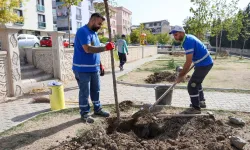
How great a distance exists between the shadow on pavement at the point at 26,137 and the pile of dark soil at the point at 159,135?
59cm

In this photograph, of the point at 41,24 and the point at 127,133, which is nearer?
the point at 127,133

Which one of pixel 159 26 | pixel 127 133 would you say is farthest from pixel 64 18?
pixel 159 26

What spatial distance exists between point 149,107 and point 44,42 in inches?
777

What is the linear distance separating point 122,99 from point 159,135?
9.20 feet

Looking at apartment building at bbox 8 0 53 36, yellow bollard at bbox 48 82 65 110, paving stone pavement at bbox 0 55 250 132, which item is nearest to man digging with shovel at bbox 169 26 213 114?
paving stone pavement at bbox 0 55 250 132

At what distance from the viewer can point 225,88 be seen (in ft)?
24.7

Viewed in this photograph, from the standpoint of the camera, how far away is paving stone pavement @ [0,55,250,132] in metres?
5.12

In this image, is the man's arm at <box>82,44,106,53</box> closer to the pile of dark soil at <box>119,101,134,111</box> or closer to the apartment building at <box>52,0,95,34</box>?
the pile of dark soil at <box>119,101,134,111</box>

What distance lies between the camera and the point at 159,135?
3.82 metres

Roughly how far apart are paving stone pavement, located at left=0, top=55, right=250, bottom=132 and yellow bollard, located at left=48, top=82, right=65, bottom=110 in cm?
35

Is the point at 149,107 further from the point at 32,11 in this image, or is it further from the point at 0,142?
the point at 32,11

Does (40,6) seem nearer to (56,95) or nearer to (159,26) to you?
(56,95)

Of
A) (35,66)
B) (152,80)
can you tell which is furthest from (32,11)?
(152,80)

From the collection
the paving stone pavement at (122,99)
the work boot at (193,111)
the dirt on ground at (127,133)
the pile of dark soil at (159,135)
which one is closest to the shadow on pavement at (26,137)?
the dirt on ground at (127,133)
